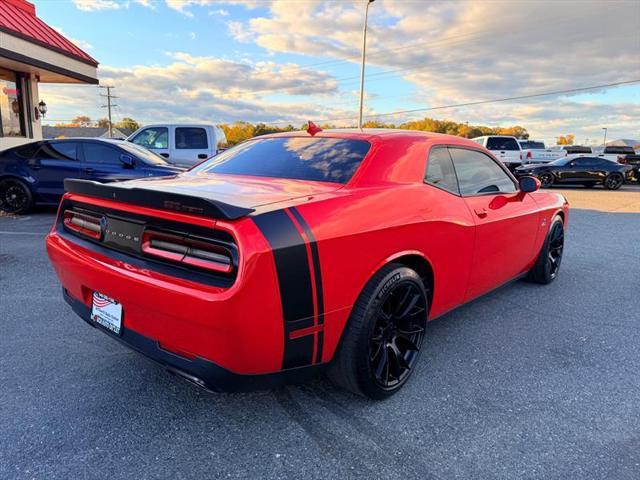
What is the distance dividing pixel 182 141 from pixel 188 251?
30.5 ft

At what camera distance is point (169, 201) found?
2041 mm

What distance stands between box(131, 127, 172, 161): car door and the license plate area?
28.9 feet

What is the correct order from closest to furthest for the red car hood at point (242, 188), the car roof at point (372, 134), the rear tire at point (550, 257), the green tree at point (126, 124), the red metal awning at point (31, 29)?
the red car hood at point (242, 188) → the car roof at point (372, 134) → the rear tire at point (550, 257) → the red metal awning at point (31, 29) → the green tree at point (126, 124)

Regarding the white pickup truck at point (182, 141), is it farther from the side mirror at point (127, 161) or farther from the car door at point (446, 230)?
the car door at point (446, 230)

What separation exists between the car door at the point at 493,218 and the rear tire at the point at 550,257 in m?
0.51

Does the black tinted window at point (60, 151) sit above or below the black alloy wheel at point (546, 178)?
above

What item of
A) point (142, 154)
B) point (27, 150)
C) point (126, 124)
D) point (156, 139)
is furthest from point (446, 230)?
point (126, 124)

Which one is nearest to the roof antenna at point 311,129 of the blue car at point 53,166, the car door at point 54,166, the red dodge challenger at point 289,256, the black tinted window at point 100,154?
the red dodge challenger at point 289,256

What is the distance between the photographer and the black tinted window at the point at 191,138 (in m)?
10.6

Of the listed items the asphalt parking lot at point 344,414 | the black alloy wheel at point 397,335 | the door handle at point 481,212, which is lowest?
the asphalt parking lot at point 344,414

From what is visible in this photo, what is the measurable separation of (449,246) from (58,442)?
2.40m

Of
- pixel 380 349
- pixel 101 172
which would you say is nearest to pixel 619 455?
pixel 380 349

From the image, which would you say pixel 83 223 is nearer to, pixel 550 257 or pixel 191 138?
pixel 550 257

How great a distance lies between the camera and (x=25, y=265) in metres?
5.06
